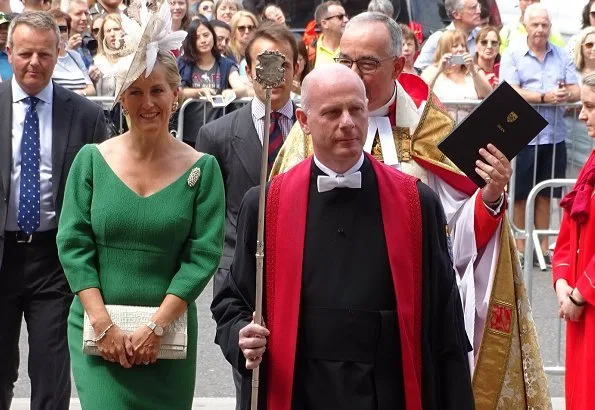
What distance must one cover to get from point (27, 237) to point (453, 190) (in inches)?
79.8

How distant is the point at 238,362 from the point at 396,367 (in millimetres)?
494

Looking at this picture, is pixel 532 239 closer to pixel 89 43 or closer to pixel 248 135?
pixel 248 135

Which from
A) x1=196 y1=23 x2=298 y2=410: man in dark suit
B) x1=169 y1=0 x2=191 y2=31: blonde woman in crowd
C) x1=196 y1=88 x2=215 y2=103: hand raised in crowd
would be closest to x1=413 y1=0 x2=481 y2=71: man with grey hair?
x1=169 y1=0 x2=191 y2=31: blonde woman in crowd

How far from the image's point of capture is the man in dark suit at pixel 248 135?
21.0 ft

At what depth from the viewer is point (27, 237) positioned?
6.35 meters

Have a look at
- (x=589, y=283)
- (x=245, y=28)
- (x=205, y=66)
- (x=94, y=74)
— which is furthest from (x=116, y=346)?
(x=245, y=28)

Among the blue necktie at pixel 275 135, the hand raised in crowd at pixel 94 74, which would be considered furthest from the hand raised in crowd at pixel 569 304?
the hand raised in crowd at pixel 94 74

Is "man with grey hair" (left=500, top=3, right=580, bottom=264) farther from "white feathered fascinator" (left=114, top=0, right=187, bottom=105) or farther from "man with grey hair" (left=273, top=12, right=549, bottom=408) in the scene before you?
"white feathered fascinator" (left=114, top=0, right=187, bottom=105)

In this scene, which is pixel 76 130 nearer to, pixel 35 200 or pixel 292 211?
pixel 35 200

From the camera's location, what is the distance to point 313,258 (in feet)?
14.1

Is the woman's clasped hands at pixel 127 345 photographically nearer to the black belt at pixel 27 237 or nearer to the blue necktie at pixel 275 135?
the black belt at pixel 27 237

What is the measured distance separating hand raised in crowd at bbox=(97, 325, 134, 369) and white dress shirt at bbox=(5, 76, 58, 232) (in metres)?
1.43

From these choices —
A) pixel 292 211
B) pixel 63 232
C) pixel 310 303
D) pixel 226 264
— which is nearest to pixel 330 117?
pixel 292 211

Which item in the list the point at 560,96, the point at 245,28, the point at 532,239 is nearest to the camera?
the point at 532,239
